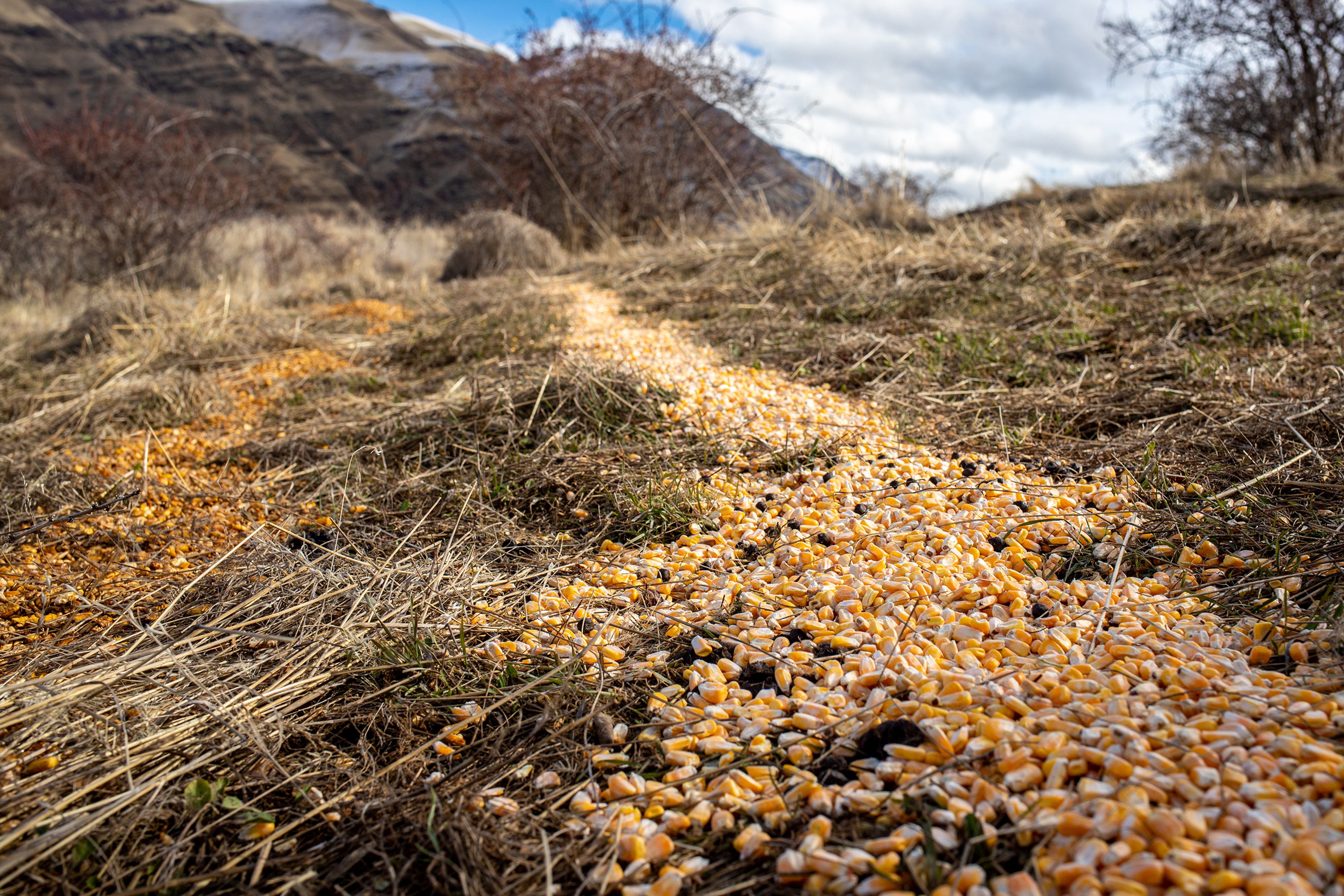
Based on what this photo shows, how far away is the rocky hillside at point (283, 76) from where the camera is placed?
2916 centimetres

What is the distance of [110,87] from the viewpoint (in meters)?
31.8

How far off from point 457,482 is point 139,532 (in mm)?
1069

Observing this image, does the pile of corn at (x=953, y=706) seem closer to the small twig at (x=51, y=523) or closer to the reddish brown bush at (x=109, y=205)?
the small twig at (x=51, y=523)

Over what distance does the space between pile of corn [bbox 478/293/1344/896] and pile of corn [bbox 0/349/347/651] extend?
4.13 ft

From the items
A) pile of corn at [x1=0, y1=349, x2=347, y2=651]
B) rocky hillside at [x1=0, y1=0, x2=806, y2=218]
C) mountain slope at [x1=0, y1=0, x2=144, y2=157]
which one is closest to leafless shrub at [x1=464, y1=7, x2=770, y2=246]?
pile of corn at [x1=0, y1=349, x2=347, y2=651]

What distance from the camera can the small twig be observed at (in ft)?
8.21

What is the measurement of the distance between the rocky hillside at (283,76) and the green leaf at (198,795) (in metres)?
25.4

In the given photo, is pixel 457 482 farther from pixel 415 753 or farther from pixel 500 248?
pixel 500 248

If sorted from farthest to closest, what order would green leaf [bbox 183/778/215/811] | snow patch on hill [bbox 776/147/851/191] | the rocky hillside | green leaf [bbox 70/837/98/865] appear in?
the rocky hillside
snow patch on hill [bbox 776/147/851/191]
green leaf [bbox 183/778/215/811]
green leaf [bbox 70/837/98/865]

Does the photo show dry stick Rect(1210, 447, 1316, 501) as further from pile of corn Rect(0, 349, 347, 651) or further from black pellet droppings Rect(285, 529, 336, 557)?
pile of corn Rect(0, 349, 347, 651)

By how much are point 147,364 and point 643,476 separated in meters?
3.57

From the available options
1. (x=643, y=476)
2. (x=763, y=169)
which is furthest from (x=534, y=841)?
(x=763, y=169)

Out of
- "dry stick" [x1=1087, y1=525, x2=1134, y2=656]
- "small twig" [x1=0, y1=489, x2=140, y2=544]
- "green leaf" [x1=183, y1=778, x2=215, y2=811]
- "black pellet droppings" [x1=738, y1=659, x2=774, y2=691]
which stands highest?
"dry stick" [x1=1087, y1=525, x2=1134, y2=656]

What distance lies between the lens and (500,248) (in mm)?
7566
